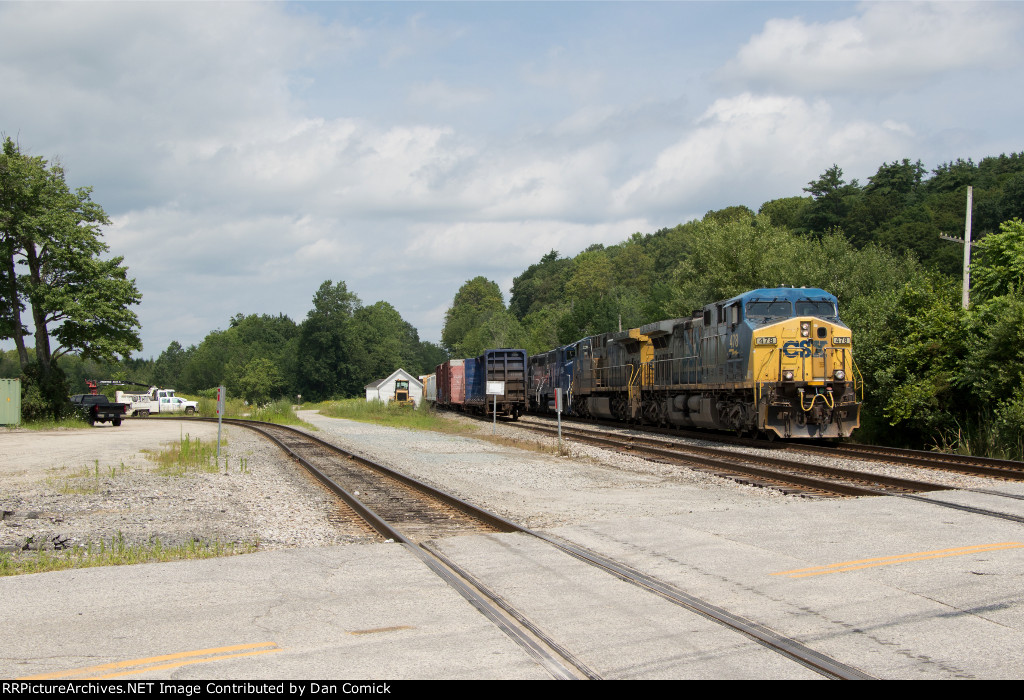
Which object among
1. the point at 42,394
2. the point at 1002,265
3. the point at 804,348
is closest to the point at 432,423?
the point at 42,394

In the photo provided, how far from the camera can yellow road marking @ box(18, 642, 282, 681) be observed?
4414 millimetres

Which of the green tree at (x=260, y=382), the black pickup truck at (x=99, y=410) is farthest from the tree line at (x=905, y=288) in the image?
the green tree at (x=260, y=382)

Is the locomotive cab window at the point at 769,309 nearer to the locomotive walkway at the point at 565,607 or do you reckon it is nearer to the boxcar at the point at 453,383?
the locomotive walkway at the point at 565,607

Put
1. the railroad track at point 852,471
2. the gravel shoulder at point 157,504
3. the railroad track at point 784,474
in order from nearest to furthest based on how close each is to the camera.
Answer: the gravel shoulder at point 157,504 < the railroad track at point 852,471 < the railroad track at point 784,474

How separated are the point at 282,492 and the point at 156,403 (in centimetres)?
6097

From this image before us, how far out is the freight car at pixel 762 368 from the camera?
19641mm

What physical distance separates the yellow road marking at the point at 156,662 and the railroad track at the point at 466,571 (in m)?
1.60

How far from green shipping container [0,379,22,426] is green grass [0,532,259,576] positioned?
31.1 m

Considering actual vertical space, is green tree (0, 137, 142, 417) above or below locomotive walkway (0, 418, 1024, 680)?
above

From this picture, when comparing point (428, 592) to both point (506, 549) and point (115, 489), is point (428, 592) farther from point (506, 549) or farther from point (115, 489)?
point (115, 489)

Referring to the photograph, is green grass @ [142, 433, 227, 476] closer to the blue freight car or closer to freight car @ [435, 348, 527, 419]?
freight car @ [435, 348, 527, 419]

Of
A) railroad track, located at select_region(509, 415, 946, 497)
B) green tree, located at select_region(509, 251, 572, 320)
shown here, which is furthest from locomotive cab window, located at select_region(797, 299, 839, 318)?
green tree, located at select_region(509, 251, 572, 320)

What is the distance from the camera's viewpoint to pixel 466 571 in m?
6.99

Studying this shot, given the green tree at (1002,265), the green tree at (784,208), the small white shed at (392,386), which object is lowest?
the small white shed at (392,386)
